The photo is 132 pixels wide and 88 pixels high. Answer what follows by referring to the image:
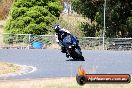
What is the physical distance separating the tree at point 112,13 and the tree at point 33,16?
10.7ft

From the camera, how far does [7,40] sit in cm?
4066

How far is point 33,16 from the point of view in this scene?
42375mm

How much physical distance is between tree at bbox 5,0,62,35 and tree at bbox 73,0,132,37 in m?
3.26

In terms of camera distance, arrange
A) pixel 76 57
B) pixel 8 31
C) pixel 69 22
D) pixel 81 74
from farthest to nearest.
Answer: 1. pixel 69 22
2. pixel 8 31
3. pixel 76 57
4. pixel 81 74

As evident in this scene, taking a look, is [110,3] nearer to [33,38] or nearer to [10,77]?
[33,38]

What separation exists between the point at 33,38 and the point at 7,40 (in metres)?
2.43

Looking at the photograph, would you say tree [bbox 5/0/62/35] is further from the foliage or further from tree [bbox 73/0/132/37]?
the foliage

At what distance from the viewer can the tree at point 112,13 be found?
1532 inches

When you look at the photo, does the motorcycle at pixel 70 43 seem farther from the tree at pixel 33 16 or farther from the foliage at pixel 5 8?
the foliage at pixel 5 8

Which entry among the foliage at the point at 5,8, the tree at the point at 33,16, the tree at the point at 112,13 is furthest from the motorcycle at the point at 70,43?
Answer: the foliage at the point at 5,8

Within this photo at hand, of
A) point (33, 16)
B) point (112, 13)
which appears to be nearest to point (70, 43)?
point (112, 13)

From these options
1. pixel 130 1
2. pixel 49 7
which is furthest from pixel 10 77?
pixel 49 7

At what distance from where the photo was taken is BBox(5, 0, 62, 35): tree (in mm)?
41844

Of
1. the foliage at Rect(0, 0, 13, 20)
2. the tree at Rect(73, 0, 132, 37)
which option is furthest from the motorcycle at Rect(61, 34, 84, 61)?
the foliage at Rect(0, 0, 13, 20)
